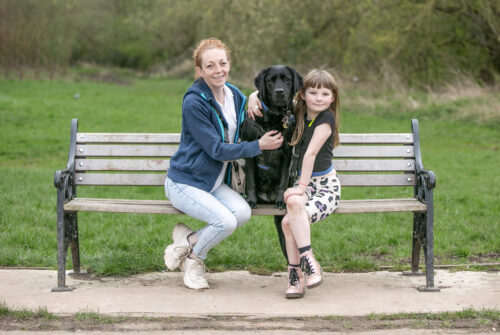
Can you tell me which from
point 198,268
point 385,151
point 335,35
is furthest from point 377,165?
point 335,35

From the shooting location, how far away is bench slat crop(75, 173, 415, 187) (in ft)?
15.7

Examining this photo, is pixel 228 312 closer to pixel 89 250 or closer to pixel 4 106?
pixel 89 250

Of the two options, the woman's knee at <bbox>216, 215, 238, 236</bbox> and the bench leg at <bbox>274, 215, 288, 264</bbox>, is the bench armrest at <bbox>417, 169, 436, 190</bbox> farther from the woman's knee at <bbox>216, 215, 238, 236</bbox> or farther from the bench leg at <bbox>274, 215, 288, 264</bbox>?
the woman's knee at <bbox>216, 215, 238, 236</bbox>

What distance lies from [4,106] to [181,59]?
31.7 m

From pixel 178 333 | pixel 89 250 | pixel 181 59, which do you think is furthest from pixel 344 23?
pixel 181 59

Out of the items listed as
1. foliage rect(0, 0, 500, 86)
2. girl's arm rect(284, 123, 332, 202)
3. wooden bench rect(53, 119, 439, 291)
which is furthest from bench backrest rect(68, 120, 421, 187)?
foliage rect(0, 0, 500, 86)

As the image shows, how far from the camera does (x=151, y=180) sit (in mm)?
4855

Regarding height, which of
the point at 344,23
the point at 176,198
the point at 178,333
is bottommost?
the point at 178,333

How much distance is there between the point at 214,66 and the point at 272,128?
0.59 meters

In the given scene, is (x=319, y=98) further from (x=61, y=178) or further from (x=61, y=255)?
(x=61, y=255)

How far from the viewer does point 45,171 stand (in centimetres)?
926

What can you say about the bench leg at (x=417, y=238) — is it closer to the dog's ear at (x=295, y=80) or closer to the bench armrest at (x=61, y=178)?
the dog's ear at (x=295, y=80)

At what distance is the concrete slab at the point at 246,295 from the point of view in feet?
12.9

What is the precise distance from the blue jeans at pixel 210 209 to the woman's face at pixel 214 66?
2.52 feet
